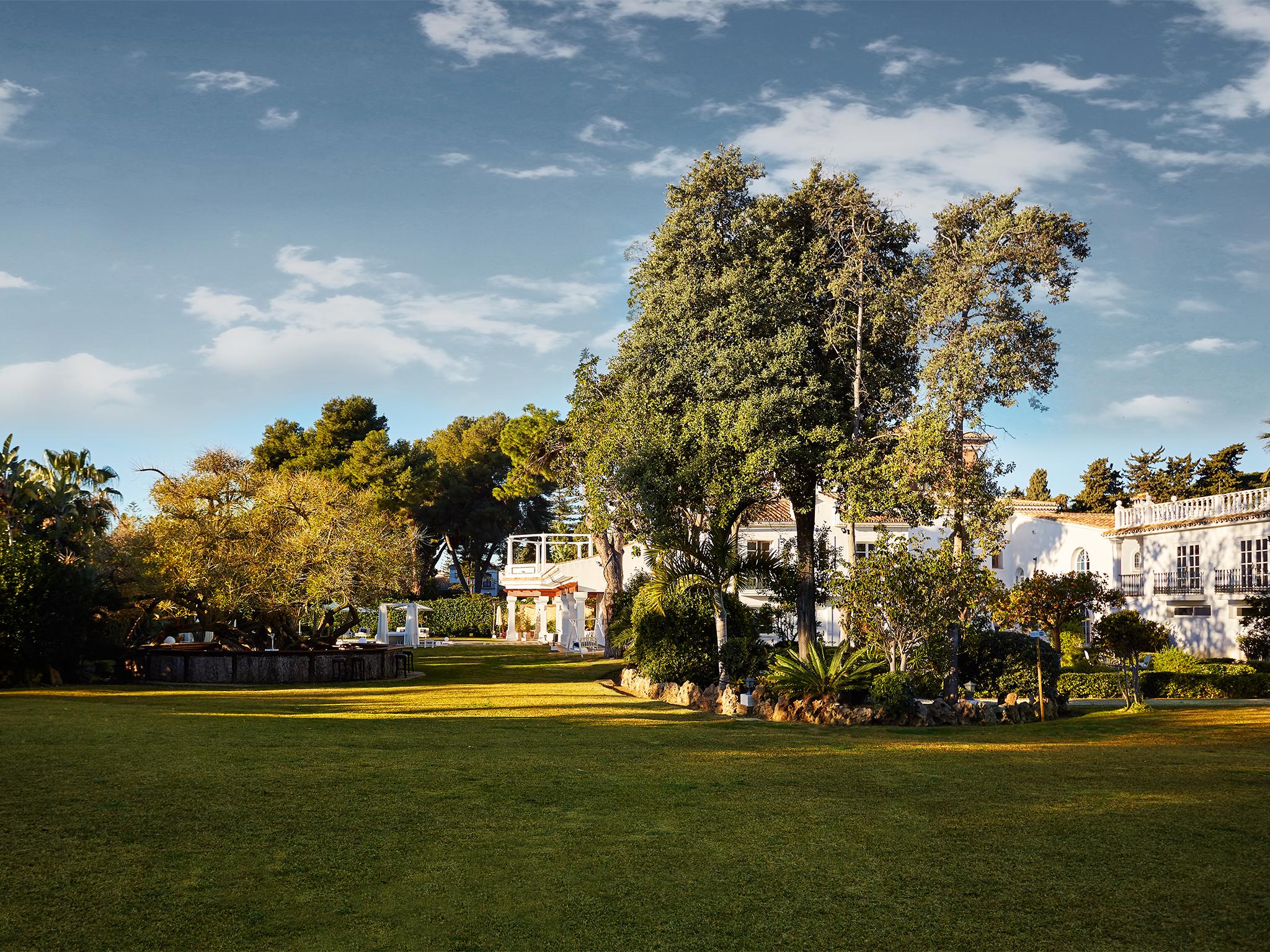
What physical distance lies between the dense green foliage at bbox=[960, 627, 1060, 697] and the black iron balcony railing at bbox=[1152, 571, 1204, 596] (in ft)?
68.9

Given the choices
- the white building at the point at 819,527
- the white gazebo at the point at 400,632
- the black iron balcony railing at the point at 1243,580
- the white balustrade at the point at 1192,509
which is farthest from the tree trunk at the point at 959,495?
the white gazebo at the point at 400,632

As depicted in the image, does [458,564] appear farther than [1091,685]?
Yes

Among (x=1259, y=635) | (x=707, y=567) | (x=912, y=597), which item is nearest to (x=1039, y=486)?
(x=1259, y=635)

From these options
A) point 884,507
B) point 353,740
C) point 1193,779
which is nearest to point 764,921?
point 1193,779

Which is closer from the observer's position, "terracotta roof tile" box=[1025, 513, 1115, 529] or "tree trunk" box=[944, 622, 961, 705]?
A: "tree trunk" box=[944, 622, 961, 705]

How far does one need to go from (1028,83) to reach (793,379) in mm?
8894

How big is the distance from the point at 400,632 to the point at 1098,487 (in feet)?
134

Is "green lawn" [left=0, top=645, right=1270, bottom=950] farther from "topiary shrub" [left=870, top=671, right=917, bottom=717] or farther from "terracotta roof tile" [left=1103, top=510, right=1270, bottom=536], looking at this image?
"terracotta roof tile" [left=1103, top=510, right=1270, bottom=536]

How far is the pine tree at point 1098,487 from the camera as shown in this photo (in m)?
57.7

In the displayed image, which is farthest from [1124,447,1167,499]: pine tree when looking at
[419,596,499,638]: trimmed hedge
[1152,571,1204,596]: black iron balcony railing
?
[419,596,499,638]: trimmed hedge

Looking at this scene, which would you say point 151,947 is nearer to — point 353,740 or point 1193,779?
point 353,740

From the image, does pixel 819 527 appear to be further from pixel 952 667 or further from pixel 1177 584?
pixel 952 667

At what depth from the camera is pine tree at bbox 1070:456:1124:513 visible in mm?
57719

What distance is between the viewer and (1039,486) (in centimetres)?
6594
